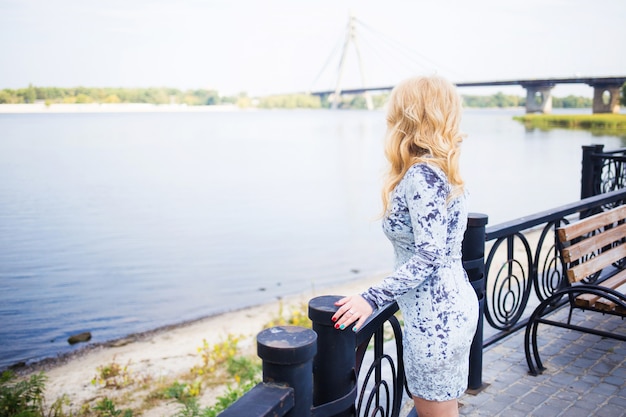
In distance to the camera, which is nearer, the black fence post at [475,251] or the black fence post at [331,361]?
the black fence post at [331,361]

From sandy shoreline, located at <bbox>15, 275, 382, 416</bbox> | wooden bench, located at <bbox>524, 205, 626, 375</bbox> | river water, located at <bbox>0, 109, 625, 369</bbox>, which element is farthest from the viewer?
river water, located at <bbox>0, 109, 625, 369</bbox>

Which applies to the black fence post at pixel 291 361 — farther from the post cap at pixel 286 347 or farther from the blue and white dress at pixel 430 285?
the blue and white dress at pixel 430 285

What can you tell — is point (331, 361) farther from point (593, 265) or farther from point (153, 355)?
point (153, 355)

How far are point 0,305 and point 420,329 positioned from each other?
11901 mm

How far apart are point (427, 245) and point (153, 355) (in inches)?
261

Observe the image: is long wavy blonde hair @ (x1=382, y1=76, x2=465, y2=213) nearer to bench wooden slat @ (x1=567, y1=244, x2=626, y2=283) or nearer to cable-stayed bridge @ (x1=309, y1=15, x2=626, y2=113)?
bench wooden slat @ (x1=567, y1=244, x2=626, y2=283)

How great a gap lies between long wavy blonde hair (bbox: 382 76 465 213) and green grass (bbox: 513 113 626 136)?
5034cm

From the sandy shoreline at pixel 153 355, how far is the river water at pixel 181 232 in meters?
0.53

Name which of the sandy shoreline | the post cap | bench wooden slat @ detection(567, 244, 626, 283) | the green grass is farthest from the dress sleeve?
the green grass

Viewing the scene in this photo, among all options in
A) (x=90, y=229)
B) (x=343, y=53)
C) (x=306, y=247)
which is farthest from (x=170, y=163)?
(x=343, y=53)

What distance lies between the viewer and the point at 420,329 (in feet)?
6.68

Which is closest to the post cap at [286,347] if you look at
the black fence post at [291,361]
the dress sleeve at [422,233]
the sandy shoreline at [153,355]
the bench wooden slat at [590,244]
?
the black fence post at [291,361]

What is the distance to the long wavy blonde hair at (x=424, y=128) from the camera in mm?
1930

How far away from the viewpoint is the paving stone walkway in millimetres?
3457
